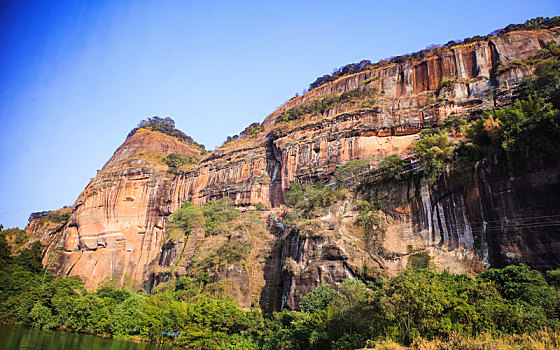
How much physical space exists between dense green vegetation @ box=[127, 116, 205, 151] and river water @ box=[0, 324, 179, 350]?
5476 centimetres

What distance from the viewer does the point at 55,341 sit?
22609 mm

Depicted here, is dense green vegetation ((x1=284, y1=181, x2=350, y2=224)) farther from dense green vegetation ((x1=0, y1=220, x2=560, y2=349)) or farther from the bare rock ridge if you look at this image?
dense green vegetation ((x1=0, y1=220, x2=560, y2=349))

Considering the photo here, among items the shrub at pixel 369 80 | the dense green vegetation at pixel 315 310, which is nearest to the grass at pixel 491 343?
the dense green vegetation at pixel 315 310

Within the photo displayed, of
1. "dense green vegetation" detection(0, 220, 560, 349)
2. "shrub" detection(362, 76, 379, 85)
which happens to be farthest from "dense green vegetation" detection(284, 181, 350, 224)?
"shrub" detection(362, 76, 379, 85)

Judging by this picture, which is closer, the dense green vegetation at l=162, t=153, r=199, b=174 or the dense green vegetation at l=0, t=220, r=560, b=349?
the dense green vegetation at l=0, t=220, r=560, b=349

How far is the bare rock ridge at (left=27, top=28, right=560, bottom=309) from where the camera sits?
73.0ft

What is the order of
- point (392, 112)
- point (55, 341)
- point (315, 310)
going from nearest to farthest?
point (315, 310) → point (55, 341) → point (392, 112)

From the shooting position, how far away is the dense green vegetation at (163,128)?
79.4 m

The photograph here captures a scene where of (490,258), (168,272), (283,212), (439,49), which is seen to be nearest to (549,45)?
(439,49)

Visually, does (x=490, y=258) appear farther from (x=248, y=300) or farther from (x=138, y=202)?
(x=138, y=202)

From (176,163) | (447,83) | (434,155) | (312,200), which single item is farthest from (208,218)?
(447,83)

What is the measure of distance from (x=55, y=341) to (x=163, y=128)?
202ft

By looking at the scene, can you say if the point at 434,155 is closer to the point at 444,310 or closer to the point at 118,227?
the point at 444,310

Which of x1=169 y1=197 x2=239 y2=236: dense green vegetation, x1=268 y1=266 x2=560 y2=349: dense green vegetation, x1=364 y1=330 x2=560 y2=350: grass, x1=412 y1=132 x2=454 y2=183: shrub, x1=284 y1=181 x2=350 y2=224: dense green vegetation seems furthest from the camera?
x1=169 y1=197 x2=239 y2=236: dense green vegetation
